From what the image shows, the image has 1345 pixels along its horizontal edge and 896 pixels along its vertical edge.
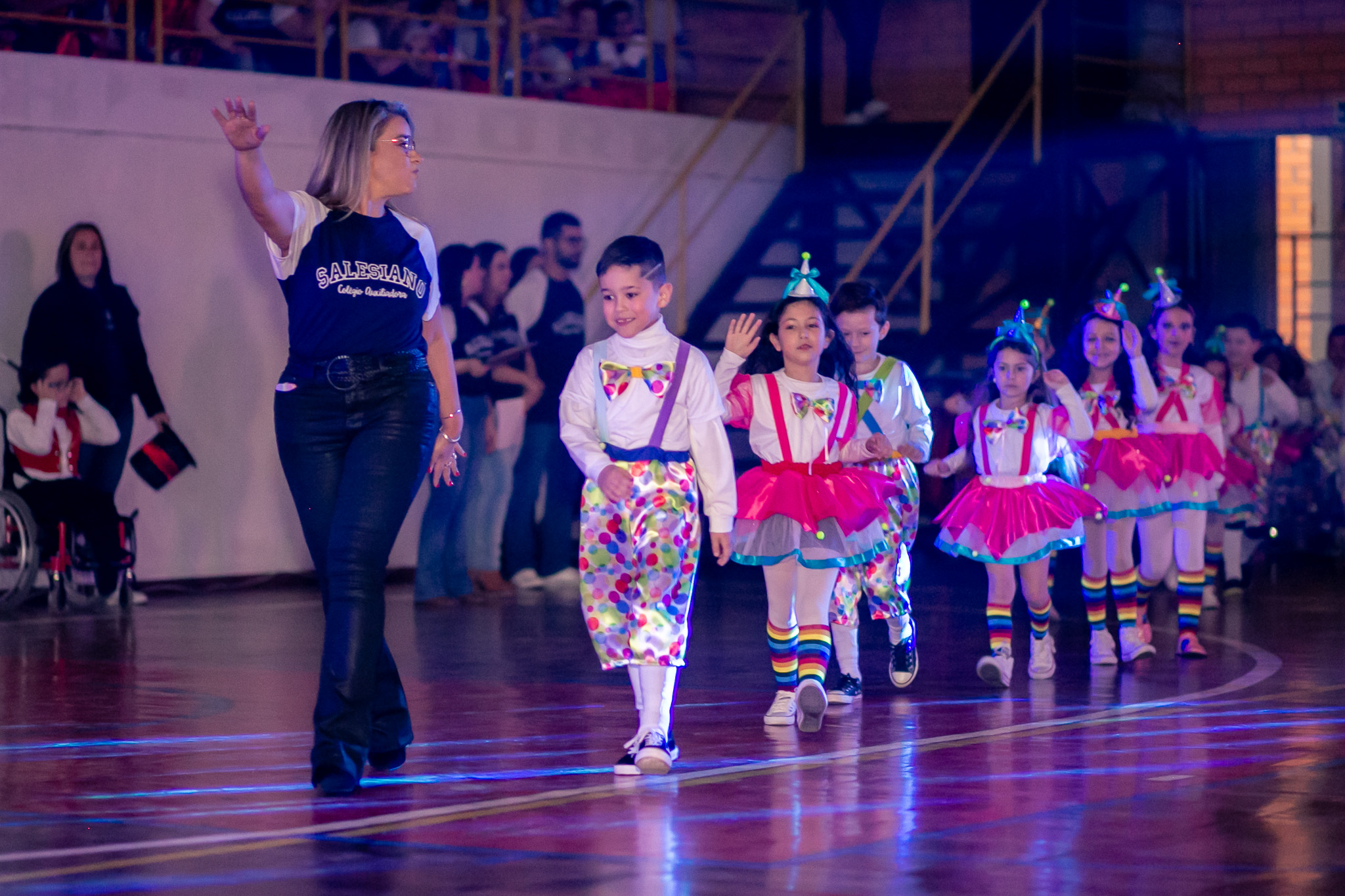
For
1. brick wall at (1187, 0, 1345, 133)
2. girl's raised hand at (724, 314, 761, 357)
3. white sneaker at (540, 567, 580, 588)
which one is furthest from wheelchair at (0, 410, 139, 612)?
brick wall at (1187, 0, 1345, 133)

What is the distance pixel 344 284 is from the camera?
4.97 metres

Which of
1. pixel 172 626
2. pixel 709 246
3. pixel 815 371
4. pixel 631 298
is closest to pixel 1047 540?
pixel 815 371

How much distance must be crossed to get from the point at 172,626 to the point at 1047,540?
4.58 metres

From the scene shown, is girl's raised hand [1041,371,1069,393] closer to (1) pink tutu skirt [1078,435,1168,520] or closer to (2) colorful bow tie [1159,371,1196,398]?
(1) pink tutu skirt [1078,435,1168,520]

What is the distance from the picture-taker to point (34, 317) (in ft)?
35.4

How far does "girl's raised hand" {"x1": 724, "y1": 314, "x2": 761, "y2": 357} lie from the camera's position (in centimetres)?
611

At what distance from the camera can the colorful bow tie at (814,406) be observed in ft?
21.4

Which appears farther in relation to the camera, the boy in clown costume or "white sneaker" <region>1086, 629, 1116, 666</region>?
"white sneaker" <region>1086, 629, 1116, 666</region>

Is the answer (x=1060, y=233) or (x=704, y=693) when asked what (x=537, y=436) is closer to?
(x=1060, y=233)

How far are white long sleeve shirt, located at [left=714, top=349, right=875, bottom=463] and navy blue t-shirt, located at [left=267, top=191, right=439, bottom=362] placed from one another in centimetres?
166

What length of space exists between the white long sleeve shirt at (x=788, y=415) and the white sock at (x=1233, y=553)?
6055 millimetres

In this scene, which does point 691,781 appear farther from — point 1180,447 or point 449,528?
point 449,528

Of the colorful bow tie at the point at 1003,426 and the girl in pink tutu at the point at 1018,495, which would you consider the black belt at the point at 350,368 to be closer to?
the girl in pink tutu at the point at 1018,495

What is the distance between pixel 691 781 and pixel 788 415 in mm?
1727
